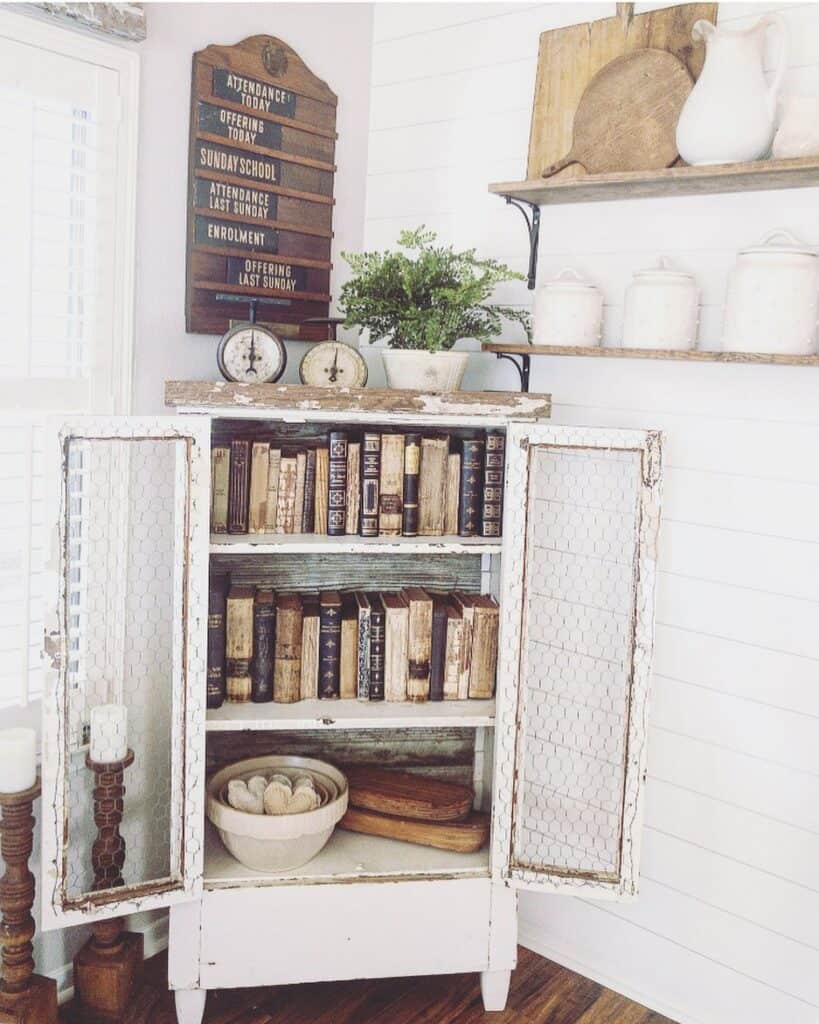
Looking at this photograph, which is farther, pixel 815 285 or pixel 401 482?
pixel 401 482

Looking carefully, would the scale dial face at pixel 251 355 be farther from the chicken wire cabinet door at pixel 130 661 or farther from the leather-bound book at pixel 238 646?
the leather-bound book at pixel 238 646

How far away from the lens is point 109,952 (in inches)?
84.7

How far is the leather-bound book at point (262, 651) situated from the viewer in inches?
88.1

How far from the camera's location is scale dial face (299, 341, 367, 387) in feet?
7.63

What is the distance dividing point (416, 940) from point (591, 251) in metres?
1.59

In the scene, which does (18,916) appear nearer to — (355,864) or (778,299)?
(355,864)

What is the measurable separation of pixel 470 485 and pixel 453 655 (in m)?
0.39

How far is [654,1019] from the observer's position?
231 cm

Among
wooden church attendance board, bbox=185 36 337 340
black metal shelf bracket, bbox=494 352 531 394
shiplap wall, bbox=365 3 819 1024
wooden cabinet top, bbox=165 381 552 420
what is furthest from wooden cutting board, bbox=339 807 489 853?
wooden church attendance board, bbox=185 36 337 340

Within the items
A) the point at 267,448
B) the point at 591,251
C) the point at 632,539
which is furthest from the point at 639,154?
the point at 267,448

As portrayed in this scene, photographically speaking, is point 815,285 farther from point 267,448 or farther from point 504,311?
point 267,448

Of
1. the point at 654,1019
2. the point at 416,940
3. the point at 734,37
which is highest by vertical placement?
the point at 734,37

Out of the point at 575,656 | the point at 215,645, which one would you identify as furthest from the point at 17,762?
the point at 575,656

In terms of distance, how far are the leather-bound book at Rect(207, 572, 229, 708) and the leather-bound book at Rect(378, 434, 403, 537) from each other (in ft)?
1.26
